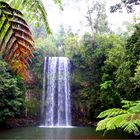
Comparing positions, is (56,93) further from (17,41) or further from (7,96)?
(17,41)

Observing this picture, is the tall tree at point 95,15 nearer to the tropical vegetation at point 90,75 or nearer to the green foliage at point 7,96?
the tropical vegetation at point 90,75

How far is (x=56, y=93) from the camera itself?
22.0 m

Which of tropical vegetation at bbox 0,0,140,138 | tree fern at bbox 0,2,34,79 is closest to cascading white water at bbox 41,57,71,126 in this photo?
tropical vegetation at bbox 0,0,140,138

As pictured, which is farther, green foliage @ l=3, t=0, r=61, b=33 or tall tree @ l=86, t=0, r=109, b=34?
tall tree @ l=86, t=0, r=109, b=34

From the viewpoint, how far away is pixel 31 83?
21.7 metres

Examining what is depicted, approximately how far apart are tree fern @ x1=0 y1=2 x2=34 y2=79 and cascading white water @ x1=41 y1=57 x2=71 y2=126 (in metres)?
19.2

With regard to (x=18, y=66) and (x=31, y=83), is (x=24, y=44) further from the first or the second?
(x=31, y=83)

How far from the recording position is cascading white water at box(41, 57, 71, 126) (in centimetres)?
2073

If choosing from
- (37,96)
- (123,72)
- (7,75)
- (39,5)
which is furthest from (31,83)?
(39,5)

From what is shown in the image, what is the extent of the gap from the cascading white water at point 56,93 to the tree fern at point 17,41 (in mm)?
19171

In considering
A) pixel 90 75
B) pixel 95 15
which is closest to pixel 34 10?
pixel 90 75

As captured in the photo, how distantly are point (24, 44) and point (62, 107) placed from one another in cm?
2030

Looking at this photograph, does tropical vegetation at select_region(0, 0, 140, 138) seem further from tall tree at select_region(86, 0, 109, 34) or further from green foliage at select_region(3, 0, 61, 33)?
green foliage at select_region(3, 0, 61, 33)

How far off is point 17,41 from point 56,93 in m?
20.9
